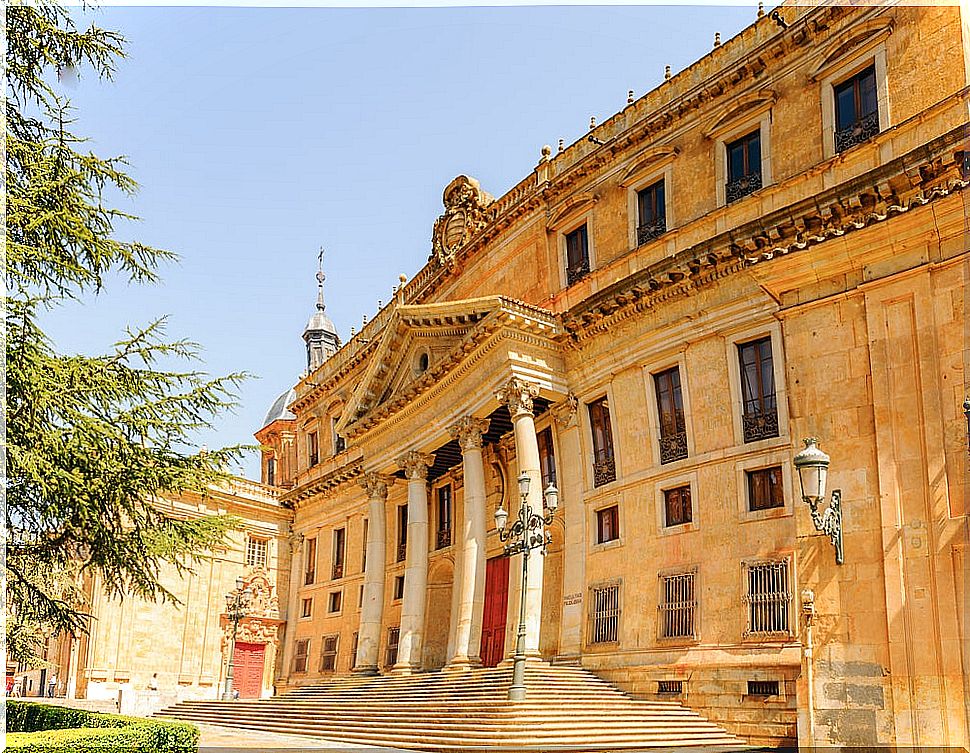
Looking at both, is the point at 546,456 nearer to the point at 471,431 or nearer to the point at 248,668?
the point at 471,431

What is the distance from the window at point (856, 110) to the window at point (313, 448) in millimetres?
30451

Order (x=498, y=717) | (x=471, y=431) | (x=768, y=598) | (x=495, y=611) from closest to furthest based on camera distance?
(x=498, y=717), (x=768, y=598), (x=471, y=431), (x=495, y=611)

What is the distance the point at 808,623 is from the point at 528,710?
8.31m

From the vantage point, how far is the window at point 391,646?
34844 millimetres

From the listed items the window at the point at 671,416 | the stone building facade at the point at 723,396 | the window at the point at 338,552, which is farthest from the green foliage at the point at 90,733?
the window at the point at 338,552

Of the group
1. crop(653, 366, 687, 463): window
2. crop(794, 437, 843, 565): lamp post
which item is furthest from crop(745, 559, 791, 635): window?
crop(794, 437, 843, 565): lamp post

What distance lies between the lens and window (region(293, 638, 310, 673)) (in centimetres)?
4225

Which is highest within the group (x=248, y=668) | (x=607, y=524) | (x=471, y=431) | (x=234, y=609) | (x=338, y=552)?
(x=471, y=431)

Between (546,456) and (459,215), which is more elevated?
(459,215)

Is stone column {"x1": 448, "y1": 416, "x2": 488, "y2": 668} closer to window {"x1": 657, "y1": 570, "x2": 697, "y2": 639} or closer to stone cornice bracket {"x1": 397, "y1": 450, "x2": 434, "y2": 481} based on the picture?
stone cornice bracket {"x1": 397, "y1": 450, "x2": 434, "y2": 481}

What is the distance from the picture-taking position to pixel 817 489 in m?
12.1

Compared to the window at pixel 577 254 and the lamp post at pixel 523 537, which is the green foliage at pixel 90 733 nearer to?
the lamp post at pixel 523 537

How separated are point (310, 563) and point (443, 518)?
1278cm

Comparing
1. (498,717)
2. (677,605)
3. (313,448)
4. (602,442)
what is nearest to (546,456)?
(602,442)
